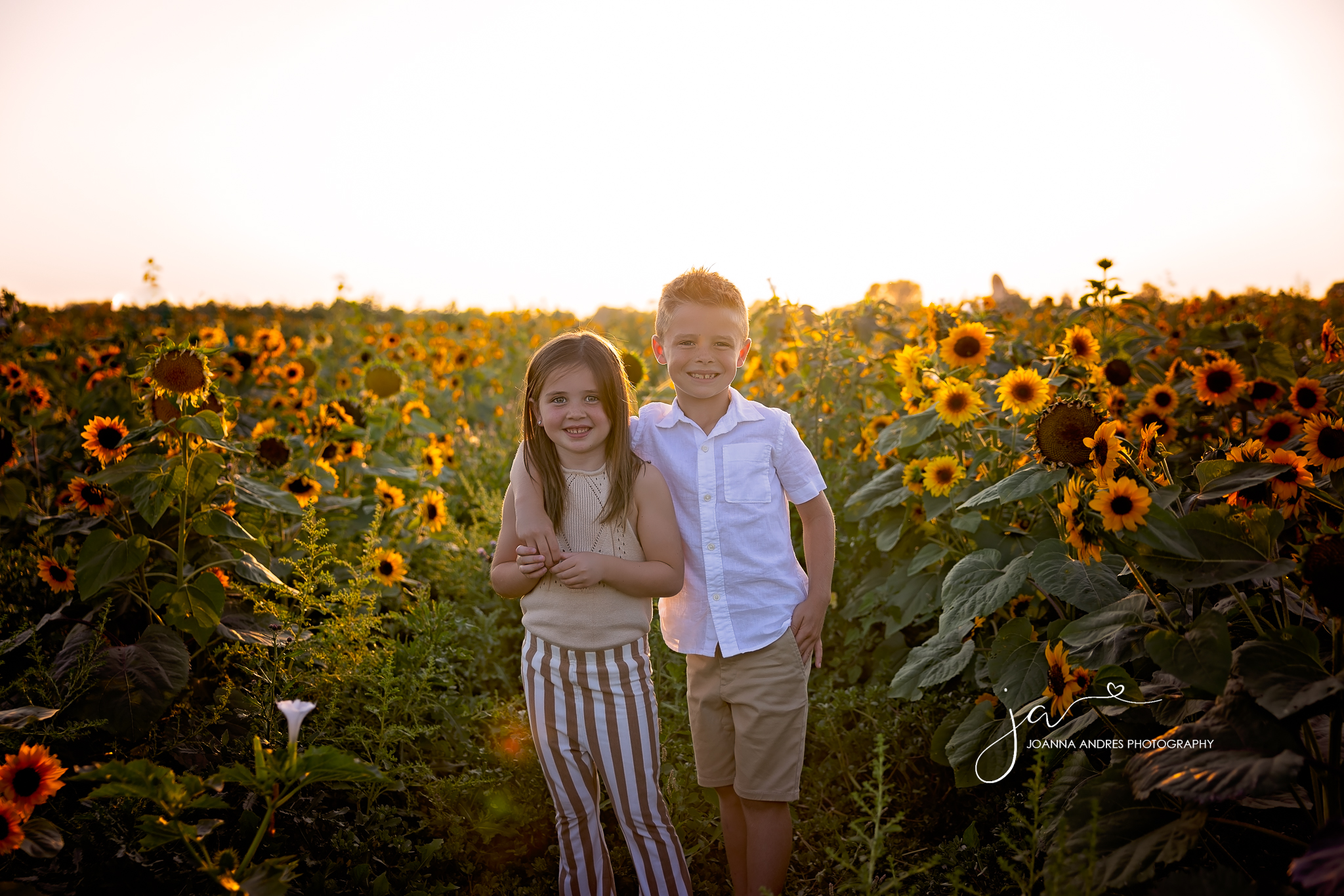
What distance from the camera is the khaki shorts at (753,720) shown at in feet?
7.05

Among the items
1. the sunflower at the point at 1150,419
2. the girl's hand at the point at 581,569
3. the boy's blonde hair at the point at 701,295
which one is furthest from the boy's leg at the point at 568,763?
the sunflower at the point at 1150,419

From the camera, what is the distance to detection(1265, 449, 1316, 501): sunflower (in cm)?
182

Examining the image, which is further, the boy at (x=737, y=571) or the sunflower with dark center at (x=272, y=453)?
the sunflower with dark center at (x=272, y=453)

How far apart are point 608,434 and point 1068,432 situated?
1.13 metres

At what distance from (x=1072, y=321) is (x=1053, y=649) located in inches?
69.5

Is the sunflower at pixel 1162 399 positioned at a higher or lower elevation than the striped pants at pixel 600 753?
higher

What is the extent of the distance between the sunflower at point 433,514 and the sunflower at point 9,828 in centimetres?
236

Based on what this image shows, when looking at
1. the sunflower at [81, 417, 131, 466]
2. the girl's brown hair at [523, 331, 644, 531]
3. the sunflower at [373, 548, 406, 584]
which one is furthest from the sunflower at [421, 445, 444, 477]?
the girl's brown hair at [523, 331, 644, 531]

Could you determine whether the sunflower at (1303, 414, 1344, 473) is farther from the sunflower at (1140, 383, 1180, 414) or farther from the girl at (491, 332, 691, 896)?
the girl at (491, 332, 691, 896)

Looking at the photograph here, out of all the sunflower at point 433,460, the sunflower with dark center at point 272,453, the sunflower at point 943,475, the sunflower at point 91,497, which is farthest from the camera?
the sunflower at point 433,460

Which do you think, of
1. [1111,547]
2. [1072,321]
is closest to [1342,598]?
[1111,547]

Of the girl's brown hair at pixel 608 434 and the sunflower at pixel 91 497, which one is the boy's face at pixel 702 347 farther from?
the sunflower at pixel 91 497

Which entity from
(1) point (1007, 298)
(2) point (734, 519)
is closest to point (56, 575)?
(2) point (734, 519)

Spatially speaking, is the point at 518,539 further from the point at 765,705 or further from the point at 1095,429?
the point at 1095,429
